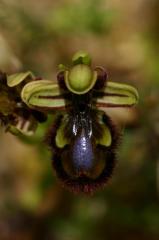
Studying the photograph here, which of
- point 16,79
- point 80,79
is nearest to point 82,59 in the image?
point 80,79

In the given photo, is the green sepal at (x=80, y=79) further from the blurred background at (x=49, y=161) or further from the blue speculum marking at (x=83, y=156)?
the blurred background at (x=49, y=161)

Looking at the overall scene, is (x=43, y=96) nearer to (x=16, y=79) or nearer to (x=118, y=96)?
(x=16, y=79)

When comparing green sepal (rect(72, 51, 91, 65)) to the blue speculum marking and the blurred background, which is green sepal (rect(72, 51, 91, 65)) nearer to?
the blue speculum marking

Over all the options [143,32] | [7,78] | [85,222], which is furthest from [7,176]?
[7,78]

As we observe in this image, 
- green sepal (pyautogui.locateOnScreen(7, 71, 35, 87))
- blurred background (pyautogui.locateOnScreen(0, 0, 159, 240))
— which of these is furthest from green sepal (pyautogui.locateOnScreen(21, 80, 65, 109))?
blurred background (pyautogui.locateOnScreen(0, 0, 159, 240))

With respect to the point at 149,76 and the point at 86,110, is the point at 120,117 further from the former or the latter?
the point at 149,76

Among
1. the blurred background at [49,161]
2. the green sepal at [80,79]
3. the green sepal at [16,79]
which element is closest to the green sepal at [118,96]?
the green sepal at [80,79]

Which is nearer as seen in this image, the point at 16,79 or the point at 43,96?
the point at 43,96
